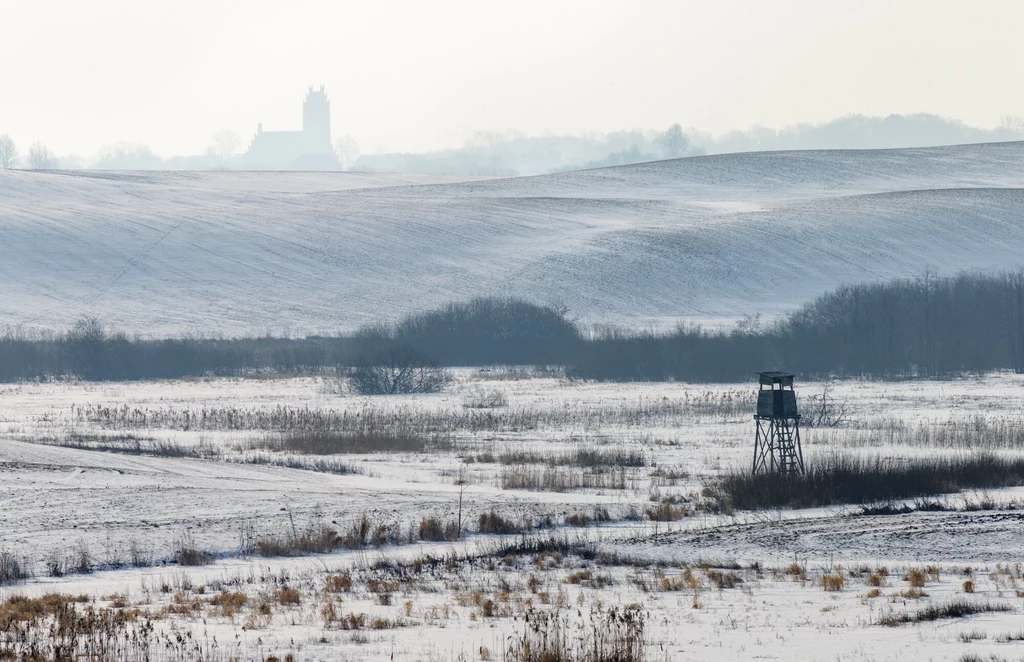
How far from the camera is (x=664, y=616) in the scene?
1432 centimetres

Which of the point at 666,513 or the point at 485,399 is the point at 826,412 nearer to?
the point at 485,399

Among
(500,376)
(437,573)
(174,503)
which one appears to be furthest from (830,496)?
(500,376)

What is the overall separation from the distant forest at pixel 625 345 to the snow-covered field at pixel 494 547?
25452 mm

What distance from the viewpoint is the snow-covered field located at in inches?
527

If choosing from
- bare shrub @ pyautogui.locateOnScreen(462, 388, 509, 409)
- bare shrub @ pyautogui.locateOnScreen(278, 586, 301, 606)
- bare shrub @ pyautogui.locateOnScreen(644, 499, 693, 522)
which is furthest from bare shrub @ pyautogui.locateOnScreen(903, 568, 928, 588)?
bare shrub @ pyautogui.locateOnScreen(462, 388, 509, 409)

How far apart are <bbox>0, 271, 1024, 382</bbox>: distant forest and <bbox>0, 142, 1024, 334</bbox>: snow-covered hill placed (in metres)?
6.71

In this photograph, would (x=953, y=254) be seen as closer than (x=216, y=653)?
No


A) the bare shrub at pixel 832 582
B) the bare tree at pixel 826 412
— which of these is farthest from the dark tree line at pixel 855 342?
the bare shrub at pixel 832 582

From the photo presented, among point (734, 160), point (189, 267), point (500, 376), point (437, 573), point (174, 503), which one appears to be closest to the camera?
point (437, 573)

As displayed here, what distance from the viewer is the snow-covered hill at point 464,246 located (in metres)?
89.4

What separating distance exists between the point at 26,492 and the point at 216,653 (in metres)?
13.5

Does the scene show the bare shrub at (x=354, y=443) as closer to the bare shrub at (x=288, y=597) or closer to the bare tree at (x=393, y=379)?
the bare tree at (x=393, y=379)

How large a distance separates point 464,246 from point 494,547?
85.0m

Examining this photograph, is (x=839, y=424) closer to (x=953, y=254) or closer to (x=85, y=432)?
(x=85, y=432)
